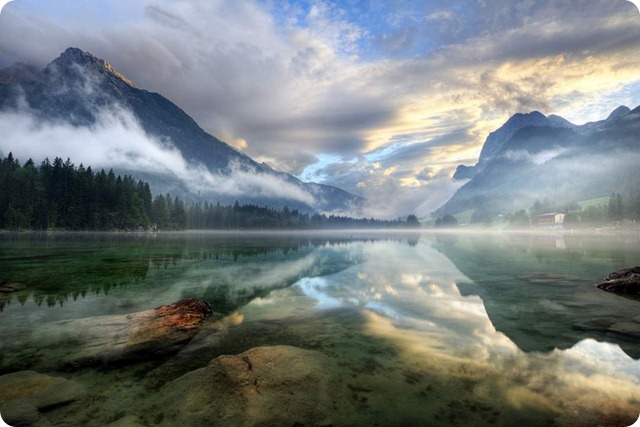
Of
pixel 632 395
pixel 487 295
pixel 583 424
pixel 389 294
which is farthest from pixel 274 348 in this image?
pixel 487 295

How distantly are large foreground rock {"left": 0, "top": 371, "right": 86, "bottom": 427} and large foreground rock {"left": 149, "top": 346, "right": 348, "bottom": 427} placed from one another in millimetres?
2802

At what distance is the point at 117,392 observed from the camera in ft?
32.9

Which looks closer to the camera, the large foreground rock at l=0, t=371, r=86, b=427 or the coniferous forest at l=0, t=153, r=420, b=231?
the large foreground rock at l=0, t=371, r=86, b=427

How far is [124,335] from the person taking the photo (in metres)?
14.6

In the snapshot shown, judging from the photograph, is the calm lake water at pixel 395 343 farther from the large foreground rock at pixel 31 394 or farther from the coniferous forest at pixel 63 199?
the coniferous forest at pixel 63 199

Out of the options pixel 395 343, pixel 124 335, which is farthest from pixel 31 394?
pixel 395 343

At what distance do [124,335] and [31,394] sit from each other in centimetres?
512

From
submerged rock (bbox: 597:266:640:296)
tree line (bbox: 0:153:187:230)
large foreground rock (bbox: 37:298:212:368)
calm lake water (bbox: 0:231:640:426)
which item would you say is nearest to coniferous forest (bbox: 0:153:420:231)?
tree line (bbox: 0:153:187:230)

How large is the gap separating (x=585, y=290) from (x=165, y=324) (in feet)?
98.0

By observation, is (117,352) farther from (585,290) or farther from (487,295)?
(585,290)

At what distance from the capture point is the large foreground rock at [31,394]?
28.1 ft

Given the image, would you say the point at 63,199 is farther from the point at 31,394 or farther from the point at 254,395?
Answer: the point at 254,395

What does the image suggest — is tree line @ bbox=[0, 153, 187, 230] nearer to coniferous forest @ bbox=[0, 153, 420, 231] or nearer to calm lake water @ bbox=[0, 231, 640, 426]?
coniferous forest @ bbox=[0, 153, 420, 231]

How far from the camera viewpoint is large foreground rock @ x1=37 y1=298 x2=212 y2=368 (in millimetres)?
12781
